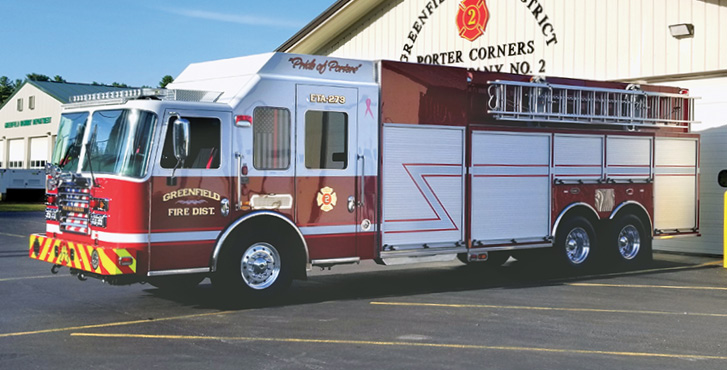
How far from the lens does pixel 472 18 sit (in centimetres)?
2267

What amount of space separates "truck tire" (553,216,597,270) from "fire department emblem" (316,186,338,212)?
4485 mm

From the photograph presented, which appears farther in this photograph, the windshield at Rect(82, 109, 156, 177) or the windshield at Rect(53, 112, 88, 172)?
the windshield at Rect(53, 112, 88, 172)

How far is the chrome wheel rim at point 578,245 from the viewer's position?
14555 millimetres

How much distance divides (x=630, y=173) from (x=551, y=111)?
2.24 meters

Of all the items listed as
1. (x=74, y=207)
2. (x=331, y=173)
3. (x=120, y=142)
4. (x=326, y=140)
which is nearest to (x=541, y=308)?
(x=331, y=173)

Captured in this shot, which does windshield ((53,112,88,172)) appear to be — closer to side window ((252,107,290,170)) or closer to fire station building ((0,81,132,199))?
side window ((252,107,290,170))

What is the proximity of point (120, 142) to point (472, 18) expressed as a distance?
14.1 m

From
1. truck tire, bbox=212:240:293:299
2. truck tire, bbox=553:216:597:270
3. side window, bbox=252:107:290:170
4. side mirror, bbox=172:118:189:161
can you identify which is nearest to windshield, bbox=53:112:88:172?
side mirror, bbox=172:118:189:161

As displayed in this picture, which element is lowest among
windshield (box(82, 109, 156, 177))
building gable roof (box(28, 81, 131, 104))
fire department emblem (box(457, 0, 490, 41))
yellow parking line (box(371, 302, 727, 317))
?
yellow parking line (box(371, 302, 727, 317))

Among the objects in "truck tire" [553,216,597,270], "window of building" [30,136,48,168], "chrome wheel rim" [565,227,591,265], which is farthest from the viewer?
"window of building" [30,136,48,168]

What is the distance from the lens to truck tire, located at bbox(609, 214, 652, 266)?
1497 centimetres

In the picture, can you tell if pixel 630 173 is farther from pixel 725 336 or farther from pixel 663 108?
pixel 725 336

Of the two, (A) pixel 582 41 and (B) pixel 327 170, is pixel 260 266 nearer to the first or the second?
(B) pixel 327 170

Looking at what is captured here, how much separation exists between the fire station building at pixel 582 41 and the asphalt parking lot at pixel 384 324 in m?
4.79
